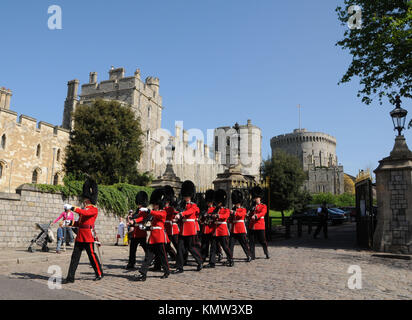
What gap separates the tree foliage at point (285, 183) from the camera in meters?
29.9

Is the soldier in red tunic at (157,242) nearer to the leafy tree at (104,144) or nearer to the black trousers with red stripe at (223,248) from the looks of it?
the black trousers with red stripe at (223,248)

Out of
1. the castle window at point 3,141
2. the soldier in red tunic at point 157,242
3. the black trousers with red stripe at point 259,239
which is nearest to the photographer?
the soldier in red tunic at point 157,242

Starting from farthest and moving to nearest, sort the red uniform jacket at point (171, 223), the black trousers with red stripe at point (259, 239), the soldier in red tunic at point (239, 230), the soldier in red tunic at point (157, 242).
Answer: the black trousers with red stripe at point (259, 239), the soldier in red tunic at point (239, 230), the red uniform jacket at point (171, 223), the soldier in red tunic at point (157, 242)

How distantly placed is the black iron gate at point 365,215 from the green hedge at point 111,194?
11.2 meters

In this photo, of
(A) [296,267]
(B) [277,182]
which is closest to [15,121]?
(B) [277,182]

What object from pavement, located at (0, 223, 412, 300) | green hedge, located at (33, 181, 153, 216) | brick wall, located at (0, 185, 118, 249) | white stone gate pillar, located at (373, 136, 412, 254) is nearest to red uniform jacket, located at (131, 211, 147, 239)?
pavement, located at (0, 223, 412, 300)

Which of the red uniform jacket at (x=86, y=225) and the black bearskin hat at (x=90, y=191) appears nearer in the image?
the red uniform jacket at (x=86, y=225)

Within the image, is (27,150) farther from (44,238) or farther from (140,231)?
(140,231)

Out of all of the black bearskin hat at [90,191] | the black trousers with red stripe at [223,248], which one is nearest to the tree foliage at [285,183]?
the black trousers with red stripe at [223,248]

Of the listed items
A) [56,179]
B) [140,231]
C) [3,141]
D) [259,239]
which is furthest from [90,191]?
[56,179]

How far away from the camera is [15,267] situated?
8367mm

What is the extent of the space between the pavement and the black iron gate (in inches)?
88.0
